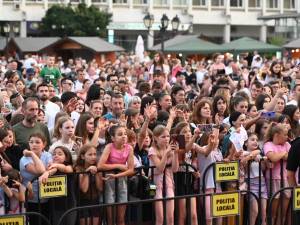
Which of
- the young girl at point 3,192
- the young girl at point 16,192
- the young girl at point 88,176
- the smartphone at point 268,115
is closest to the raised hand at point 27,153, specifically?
the young girl at point 16,192

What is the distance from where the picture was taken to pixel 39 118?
444 inches

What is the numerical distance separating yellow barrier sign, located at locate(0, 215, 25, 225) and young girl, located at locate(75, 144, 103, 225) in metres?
1.95

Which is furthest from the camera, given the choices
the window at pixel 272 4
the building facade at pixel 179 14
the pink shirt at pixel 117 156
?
the window at pixel 272 4

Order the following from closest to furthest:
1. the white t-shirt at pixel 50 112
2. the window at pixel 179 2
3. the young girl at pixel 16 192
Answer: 1. the young girl at pixel 16 192
2. the white t-shirt at pixel 50 112
3. the window at pixel 179 2

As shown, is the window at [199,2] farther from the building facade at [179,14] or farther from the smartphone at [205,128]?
the smartphone at [205,128]

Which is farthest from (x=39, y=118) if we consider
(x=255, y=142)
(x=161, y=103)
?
(x=255, y=142)

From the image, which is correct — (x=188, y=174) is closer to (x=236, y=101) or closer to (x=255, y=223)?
(x=255, y=223)

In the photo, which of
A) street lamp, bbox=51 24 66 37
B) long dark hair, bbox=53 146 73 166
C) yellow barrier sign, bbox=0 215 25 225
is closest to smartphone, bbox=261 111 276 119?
long dark hair, bbox=53 146 73 166

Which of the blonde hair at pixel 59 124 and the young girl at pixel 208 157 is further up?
the blonde hair at pixel 59 124

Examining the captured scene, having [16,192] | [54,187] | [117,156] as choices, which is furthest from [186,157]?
[16,192]

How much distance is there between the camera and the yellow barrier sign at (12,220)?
23.0 ft

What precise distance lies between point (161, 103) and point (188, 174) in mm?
3132

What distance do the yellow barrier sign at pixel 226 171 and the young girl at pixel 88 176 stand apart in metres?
1.38

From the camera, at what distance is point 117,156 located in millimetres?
9398
